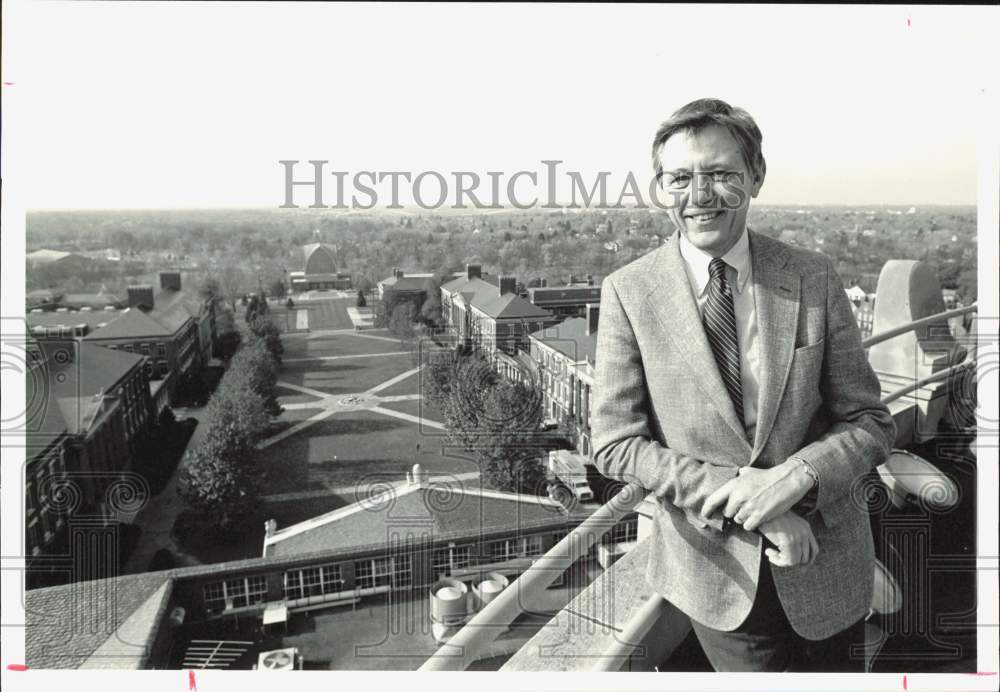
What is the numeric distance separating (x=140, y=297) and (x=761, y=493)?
3400mm

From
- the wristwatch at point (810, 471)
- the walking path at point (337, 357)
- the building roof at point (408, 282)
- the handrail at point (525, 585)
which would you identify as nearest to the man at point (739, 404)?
the wristwatch at point (810, 471)

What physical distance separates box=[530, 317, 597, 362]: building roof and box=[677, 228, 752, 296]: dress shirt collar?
1706 millimetres

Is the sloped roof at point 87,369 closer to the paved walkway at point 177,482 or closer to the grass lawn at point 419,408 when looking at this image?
the paved walkway at point 177,482

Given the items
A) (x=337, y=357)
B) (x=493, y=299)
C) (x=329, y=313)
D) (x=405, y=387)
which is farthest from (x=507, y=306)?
(x=337, y=357)

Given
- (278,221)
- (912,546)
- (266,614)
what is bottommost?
(266,614)

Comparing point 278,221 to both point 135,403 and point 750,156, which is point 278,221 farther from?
point 135,403

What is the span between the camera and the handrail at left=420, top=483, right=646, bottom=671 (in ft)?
3.99

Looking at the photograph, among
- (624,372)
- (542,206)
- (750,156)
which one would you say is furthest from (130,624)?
(750,156)

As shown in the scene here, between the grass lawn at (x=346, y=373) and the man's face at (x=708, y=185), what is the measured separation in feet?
9.81

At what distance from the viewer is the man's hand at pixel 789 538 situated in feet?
3.26

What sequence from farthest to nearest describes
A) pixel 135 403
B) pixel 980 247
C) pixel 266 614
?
pixel 135 403 < pixel 266 614 < pixel 980 247

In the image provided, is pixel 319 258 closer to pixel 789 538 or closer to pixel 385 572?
pixel 385 572

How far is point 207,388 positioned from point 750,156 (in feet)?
17.9

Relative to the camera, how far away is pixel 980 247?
166 cm
